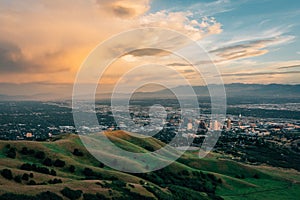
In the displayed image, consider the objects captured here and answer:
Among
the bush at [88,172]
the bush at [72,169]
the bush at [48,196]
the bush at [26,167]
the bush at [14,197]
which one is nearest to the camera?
the bush at [14,197]

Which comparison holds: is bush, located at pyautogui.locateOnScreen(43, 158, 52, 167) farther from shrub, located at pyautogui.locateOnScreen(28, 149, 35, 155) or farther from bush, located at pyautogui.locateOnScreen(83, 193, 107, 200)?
bush, located at pyautogui.locateOnScreen(83, 193, 107, 200)

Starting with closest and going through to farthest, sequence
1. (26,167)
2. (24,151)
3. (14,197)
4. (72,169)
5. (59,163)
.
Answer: (14,197), (26,167), (72,169), (59,163), (24,151)

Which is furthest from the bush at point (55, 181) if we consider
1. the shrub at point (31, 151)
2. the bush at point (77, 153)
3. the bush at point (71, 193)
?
the bush at point (77, 153)

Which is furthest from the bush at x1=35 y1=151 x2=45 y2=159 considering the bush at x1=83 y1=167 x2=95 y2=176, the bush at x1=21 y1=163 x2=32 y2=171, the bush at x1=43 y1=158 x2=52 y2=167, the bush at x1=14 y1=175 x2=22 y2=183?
the bush at x1=14 y1=175 x2=22 y2=183

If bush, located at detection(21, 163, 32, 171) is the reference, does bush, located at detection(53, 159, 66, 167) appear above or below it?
below

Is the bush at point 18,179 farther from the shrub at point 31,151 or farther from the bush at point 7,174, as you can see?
the shrub at point 31,151

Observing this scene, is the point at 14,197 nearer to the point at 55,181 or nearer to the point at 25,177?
the point at 25,177

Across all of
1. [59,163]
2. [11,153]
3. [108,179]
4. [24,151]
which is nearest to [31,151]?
[24,151]
